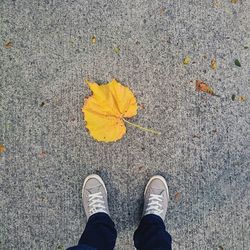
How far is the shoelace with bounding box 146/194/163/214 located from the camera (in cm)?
185

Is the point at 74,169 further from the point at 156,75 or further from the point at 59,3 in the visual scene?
the point at 59,3

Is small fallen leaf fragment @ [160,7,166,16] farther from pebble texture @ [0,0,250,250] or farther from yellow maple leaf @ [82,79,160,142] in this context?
yellow maple leaf @ [82,79,160,142]

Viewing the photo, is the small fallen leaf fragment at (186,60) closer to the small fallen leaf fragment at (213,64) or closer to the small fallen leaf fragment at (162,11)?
the small fallen leaf fragment at (213,64)

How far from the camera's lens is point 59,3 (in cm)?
190

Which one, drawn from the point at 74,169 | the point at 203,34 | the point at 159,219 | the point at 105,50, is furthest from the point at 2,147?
the point at 203,34

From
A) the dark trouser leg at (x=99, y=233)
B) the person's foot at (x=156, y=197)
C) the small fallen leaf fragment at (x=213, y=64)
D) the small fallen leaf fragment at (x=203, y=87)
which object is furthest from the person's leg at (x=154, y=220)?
the small fallen leaf fragment at (x=213, y=64)

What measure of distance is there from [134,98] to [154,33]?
0.32 m

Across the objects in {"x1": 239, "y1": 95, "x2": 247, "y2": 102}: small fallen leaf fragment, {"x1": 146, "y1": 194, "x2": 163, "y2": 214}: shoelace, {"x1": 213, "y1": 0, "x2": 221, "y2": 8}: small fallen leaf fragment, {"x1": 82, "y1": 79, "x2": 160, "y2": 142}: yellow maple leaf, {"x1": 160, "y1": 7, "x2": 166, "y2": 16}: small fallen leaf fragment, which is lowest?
{"x1": 146, "y1": 194, "x2": 163, "y2": 214}: shoelace

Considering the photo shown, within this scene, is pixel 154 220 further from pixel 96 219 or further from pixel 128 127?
pixel 128 127

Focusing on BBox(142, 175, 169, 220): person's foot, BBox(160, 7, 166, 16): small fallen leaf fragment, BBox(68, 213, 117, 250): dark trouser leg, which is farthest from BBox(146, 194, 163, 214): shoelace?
BBox(160, 7, 166, 16): small fallen leaf fragment

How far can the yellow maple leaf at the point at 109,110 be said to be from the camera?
1784mm

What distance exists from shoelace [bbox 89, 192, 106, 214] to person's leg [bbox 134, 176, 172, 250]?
0.62 feet

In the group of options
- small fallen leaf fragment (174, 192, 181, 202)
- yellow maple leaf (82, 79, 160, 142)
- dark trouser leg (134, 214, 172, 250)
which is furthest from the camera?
small fallen leaf fragment (174, 192, 181, 202)

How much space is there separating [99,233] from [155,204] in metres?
0.30
